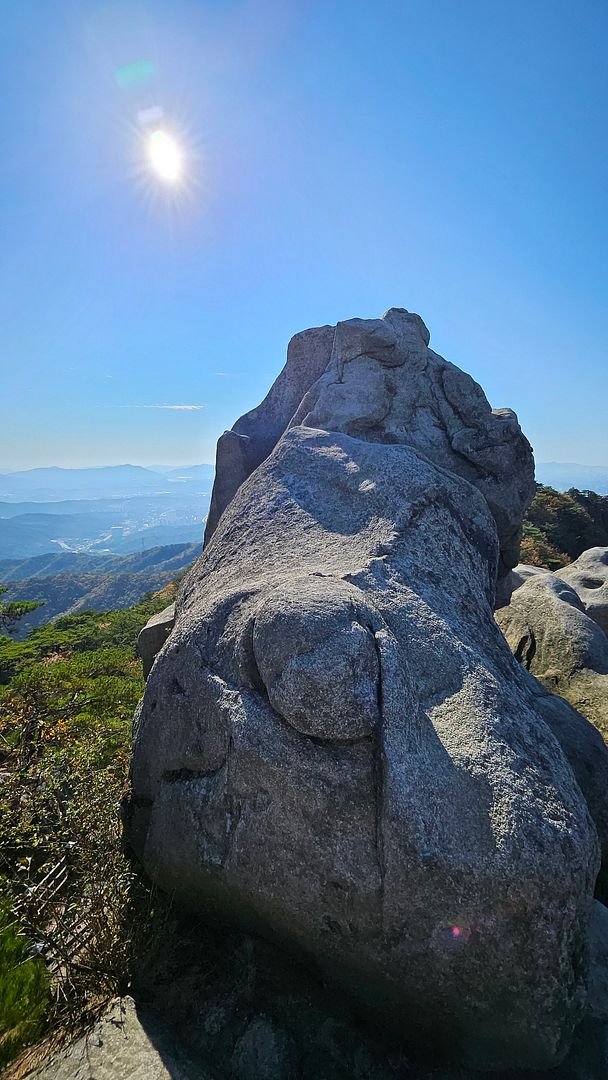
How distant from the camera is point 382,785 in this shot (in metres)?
3.56

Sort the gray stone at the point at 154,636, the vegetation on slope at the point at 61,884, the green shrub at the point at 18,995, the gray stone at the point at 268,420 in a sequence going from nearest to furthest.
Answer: the green shrub at the point at 18,995
the vegetation on slope at the point at 61,884
the gray stone at the point at 154,636
the gray stone at the point at 268,420

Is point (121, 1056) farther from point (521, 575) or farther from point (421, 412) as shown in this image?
point (521, 575)

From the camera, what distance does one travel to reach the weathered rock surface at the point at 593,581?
12609mm

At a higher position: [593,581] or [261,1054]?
[593,581]

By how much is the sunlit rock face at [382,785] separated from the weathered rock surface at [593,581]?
28.8 ft

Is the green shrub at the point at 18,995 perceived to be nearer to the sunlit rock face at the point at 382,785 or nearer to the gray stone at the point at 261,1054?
the sunlit rock face at the point at 382,785

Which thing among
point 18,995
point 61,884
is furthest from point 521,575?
point 18,995

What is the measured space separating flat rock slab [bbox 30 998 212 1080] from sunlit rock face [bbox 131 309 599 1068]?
82 cm

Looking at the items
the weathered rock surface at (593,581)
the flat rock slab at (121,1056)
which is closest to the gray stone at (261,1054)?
the flat rock slab at (121,1056)

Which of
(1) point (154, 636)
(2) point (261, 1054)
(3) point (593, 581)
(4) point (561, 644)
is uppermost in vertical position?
(3) point (593, 581)

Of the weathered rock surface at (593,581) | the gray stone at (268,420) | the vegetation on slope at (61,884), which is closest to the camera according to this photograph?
the vegetation on slope at (61,884)

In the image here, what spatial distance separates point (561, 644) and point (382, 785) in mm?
7355

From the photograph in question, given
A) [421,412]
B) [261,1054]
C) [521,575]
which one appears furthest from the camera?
[521,575]

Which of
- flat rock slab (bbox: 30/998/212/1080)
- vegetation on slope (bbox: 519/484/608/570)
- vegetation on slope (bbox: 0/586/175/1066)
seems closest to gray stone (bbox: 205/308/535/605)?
vegetation on slope (bbox: 0/586/175/1066)
